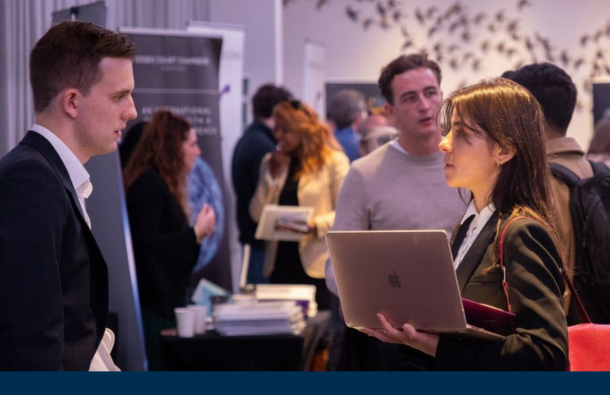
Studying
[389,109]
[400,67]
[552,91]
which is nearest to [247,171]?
[389,109]

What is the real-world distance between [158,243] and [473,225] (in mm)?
2406

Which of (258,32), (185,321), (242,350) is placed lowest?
(242,350)

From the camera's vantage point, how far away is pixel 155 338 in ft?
13.7

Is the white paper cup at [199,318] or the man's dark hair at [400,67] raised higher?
the man's dark hair at [400,67]

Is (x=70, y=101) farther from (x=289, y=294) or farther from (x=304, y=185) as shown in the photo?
(x=304, y=185)

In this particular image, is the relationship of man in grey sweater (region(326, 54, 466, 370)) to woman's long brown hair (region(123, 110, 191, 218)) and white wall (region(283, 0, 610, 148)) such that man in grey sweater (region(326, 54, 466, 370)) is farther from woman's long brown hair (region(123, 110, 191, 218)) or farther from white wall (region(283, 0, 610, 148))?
white wall (region(283, 0, 610, 148))

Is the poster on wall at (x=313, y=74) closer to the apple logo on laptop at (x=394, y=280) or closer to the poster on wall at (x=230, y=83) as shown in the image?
the poster on wall at (x=230, y=83)

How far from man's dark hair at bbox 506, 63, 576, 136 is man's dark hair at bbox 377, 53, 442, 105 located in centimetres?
57

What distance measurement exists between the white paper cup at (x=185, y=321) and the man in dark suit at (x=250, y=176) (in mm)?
2044

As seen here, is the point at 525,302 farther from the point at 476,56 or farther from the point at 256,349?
the point at 476,56

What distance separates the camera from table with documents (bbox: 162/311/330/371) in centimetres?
382

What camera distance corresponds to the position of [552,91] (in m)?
2.66

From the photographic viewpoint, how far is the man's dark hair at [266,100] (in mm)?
6203

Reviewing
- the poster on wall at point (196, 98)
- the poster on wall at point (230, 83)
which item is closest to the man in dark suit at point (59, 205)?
the poster on wall at point (196, 98)
